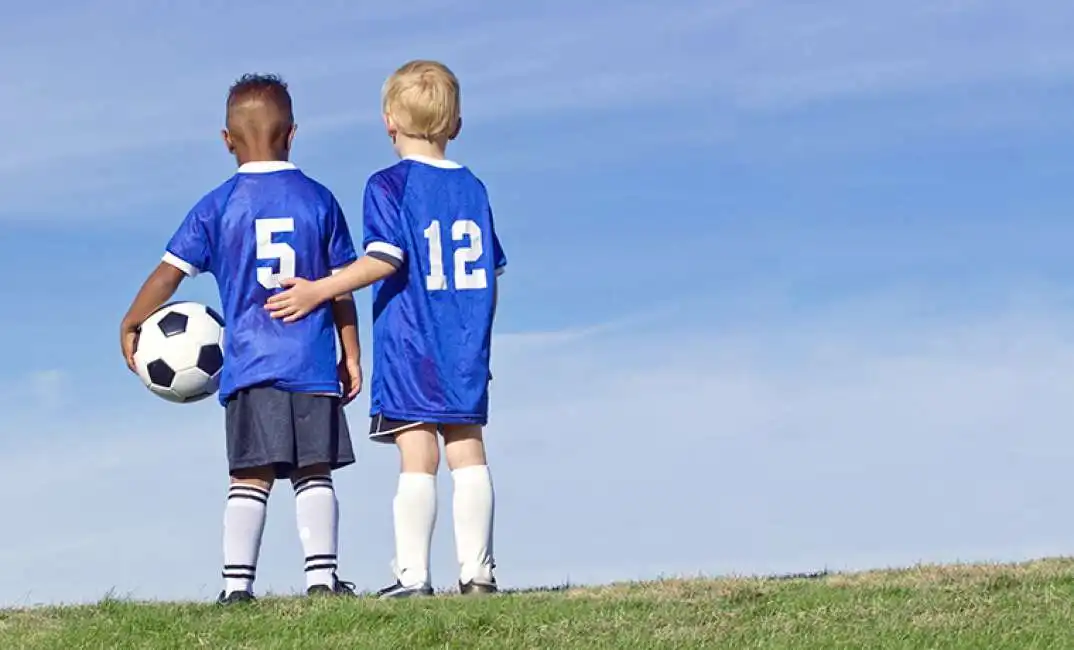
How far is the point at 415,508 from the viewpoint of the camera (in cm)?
1008

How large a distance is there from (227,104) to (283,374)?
182 cm

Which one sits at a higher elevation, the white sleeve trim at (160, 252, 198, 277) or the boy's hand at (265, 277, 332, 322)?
the white sleeve trim at (160, 252, 198, 277)

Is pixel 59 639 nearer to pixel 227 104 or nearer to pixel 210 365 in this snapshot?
pixel 210 365

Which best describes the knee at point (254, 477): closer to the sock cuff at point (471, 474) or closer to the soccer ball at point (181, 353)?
the soccer ball at point (181, 353)

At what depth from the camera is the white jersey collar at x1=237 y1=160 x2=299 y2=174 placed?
10539 mm

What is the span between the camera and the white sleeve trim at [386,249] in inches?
396

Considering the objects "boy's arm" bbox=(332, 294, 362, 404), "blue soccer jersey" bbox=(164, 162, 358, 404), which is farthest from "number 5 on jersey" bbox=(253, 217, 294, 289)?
"boy's arm" bbox=(332, 294, 362, 404)

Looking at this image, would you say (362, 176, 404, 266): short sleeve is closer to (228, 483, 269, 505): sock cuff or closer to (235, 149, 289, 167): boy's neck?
(235, 149, 289, 167): boy's neck

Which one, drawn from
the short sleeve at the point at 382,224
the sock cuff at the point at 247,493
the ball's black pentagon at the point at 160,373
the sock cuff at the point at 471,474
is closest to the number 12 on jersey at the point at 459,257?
the short sleeve at the point at 382,224

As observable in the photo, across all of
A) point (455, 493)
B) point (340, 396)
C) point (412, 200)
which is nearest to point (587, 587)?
point (455, 493)

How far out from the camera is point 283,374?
10133 mm

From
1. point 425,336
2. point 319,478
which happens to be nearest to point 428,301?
point 425,336

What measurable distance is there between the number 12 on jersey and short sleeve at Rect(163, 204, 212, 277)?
1432mm

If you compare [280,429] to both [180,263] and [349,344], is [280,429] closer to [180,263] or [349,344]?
[349,344]
